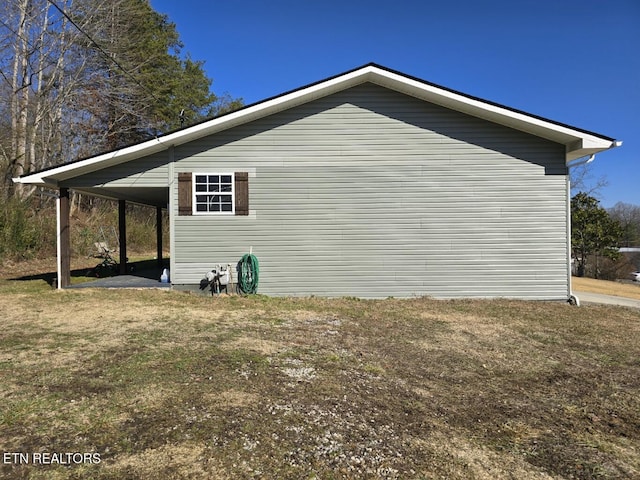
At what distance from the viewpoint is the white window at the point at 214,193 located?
28.0 ft

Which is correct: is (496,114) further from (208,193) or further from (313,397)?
(313,397)

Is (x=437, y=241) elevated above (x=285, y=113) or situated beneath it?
situated beneath

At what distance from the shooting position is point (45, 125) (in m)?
19.0

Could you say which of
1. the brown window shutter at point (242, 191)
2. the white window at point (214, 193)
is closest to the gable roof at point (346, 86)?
the white window at point (214, 193)

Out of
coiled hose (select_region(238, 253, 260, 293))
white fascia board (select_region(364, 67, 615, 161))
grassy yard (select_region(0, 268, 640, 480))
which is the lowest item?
grassy yard (select_region(0, 268, 640, 480))

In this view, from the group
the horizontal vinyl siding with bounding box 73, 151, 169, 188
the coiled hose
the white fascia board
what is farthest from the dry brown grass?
the horizontal vinyl siding with bounding box 73, 151, 169, 188

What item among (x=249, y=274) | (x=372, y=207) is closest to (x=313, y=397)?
(x=249, y=274)

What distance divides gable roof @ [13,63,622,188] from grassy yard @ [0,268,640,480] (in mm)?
3161

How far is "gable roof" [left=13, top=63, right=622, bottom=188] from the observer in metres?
7.92

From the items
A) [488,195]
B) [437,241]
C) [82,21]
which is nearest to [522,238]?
[488,195]

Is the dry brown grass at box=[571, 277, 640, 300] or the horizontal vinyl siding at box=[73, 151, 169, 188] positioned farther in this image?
the dry brown grass at box=[571, 277, 640, 300]

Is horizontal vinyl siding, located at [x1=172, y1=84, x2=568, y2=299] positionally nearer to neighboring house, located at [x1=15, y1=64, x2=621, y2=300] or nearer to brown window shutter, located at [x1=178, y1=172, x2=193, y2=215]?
neighboring house, located at [x1=15, y1=64, x2=621, y2=300]

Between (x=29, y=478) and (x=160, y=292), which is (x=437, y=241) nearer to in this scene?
(x=160, y=292)

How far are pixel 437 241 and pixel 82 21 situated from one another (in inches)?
749
